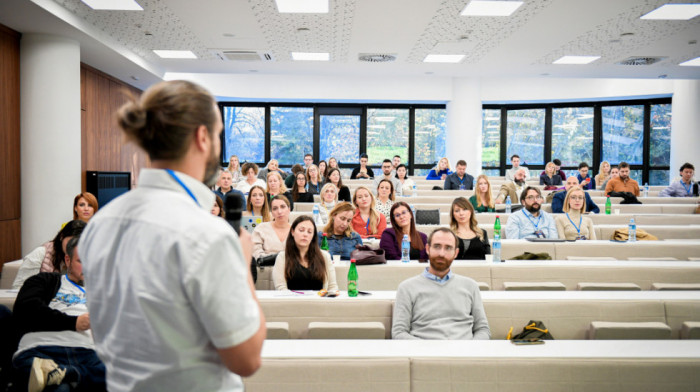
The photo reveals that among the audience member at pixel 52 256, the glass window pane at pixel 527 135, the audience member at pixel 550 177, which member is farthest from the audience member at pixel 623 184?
the audience member at pixel 52 256

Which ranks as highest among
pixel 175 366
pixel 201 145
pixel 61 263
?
pixel 201 145

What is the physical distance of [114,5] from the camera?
264 inches

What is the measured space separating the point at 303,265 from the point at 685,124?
12.1 metres

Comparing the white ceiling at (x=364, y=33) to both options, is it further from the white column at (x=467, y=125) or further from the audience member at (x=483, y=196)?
the white column at (x=467, y=125)

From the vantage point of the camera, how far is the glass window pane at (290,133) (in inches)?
604

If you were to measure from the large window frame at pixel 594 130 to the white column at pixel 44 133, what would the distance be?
11662 millimetres

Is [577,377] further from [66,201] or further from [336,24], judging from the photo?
[66,201]

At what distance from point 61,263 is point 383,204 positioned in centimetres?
482

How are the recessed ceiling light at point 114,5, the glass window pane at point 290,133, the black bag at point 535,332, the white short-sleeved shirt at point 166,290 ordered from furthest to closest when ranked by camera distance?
the glass window pane at point 290,133 → the recessed ceiling light at point 114,5 → the black bag at point 535,332 → the white short-sleeved shirt at point 166,290

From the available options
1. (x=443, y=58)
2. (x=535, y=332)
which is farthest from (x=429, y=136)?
(x=535, y=332)

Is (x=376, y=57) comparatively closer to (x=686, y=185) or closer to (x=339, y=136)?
(x=339, y=136)

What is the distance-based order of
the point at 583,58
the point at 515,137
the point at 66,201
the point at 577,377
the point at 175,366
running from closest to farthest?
the point at 175,366, the point at 577,377, the point at 66,201, the point at 583,58, the point at 515,137

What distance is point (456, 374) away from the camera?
2.17 metres

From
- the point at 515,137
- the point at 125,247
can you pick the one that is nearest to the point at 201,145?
the point at 125,247
